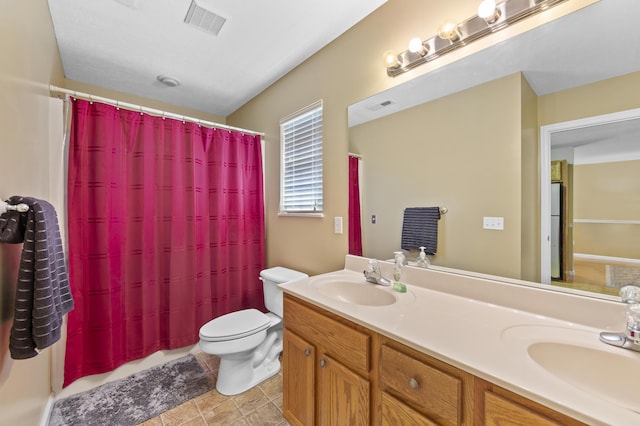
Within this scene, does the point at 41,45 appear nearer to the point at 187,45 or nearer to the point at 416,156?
the point at 187,45

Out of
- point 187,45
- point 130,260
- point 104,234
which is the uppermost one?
point 187,45

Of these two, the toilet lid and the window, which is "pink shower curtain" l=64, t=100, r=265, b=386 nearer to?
the window

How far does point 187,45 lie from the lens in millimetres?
1808

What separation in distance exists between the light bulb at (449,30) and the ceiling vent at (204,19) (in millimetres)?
1254

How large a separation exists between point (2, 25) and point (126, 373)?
213cm

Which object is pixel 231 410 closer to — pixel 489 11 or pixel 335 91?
pixel 335 91

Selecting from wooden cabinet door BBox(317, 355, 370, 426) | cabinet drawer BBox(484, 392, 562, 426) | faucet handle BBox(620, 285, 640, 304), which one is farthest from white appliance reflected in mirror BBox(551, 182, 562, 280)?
wooden cabinet door BBox(317, 355, 370, 426)

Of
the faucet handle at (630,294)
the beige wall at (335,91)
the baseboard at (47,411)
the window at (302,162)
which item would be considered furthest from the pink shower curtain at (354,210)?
the baseboard at (47,411)

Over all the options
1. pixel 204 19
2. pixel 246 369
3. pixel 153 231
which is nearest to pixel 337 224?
pixel 246 369

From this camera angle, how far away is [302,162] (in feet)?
6.89

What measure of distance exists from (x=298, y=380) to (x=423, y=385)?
74 centimetres

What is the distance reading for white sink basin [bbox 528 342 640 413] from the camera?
69 centimetres

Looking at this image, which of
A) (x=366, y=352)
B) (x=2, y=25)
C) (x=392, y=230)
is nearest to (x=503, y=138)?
(x=392, y=230)

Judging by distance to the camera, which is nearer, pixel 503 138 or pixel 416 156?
pixel 503 138
